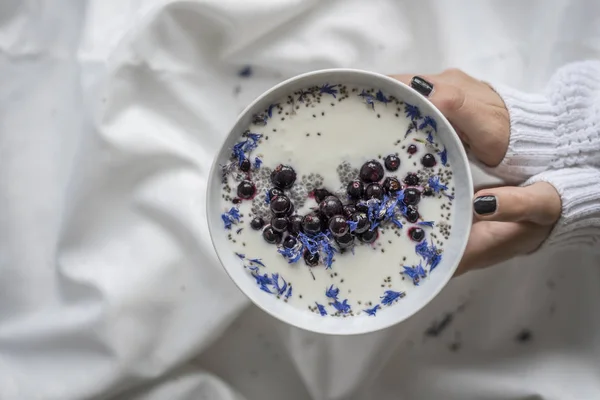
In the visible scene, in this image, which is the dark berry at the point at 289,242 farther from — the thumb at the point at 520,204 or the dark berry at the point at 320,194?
the thumb at the point at 520,204

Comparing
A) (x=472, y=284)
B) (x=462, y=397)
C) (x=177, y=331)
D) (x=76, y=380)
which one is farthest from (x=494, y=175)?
(x=76, y=380)

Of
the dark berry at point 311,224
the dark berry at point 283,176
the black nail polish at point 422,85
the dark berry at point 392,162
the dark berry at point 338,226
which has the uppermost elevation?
the black nail polish at point 422,85

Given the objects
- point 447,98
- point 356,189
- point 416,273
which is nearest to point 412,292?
→ point 416,273

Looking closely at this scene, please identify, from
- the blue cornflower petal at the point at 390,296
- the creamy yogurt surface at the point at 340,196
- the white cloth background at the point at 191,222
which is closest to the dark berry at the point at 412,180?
the creamy yogurt surface at the point at 340,196

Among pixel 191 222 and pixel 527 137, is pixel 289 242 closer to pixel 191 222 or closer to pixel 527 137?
pixel 191 222

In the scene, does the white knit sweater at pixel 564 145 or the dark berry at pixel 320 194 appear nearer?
the dark berry at pixel 320 194

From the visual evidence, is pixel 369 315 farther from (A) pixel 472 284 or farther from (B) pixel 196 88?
(B) pixel 196 88
